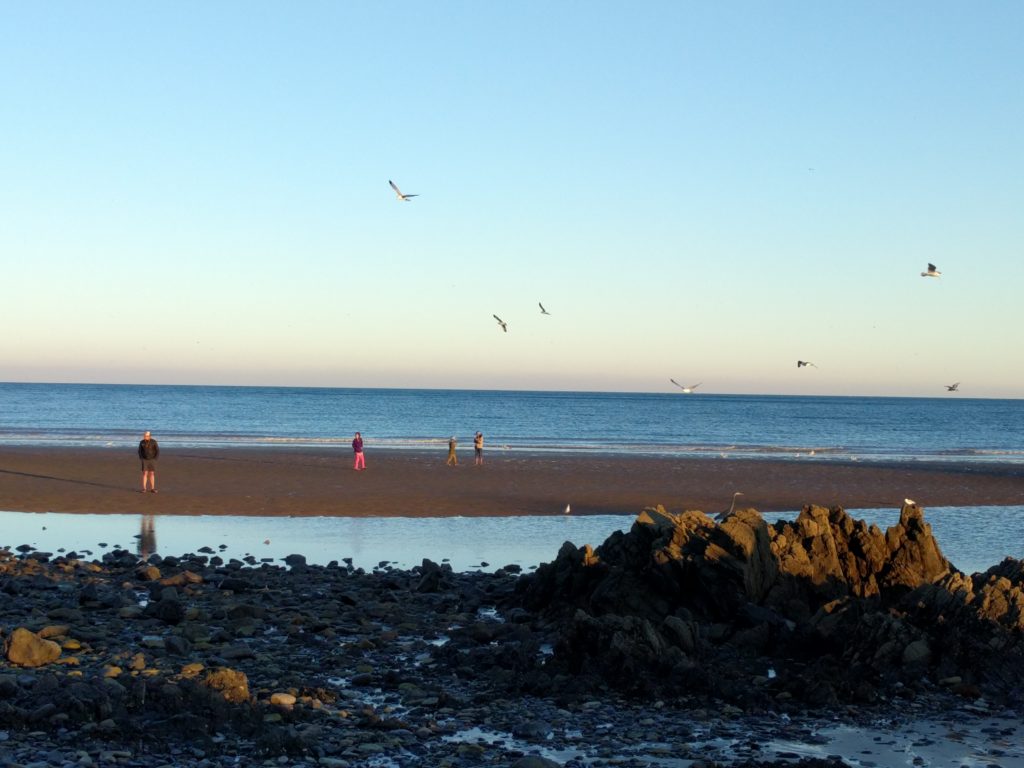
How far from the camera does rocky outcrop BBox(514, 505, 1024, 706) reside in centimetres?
1146

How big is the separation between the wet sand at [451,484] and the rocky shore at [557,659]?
11173mm

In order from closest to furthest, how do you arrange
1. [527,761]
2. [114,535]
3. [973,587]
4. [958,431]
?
[527,761] < [973,587] < [114,535] < [958,431]

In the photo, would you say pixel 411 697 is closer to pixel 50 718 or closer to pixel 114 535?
pixel 50 718

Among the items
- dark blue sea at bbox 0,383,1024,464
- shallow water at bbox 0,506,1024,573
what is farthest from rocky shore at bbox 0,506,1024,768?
dark blue sea at bbox 0,383,1024,464

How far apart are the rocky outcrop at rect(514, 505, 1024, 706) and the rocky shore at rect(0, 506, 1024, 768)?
29mm

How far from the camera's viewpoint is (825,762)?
29.6 feet

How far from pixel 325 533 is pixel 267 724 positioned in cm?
1361

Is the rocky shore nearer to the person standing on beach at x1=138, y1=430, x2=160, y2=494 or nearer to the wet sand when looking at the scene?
the wet sand

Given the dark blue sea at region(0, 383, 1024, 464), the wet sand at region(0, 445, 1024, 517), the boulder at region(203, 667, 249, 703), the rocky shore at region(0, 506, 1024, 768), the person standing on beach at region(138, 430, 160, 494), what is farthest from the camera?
the dark blue sea at region(0, 383, 1024, 464)

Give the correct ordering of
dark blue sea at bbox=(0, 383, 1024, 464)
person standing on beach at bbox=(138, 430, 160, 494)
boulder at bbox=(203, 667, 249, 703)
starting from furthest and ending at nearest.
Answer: dark blue sea at bbox=(0, 383, 1024, 464) → person standing on beach at bbox=(138, 430, 160, 494) → boulder at bbox=(203, 667, 249, 703)

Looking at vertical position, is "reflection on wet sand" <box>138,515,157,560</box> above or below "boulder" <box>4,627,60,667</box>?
below

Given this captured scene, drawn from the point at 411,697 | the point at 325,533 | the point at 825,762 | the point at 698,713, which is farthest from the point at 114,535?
the point at 825,762

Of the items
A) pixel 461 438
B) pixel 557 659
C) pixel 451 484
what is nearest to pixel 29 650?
pixel 557 659

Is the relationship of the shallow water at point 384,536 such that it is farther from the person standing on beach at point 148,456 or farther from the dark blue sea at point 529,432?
the dark blue sea at point 529,432
